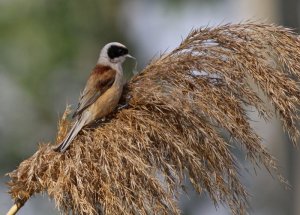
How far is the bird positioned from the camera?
4777mm

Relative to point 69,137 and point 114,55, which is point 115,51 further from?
point 69,137

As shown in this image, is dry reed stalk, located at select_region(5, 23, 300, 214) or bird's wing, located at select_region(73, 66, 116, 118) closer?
dry reed stalk, located at select_region(5, 23, 300, 214)

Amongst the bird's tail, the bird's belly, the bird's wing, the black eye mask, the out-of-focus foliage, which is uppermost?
the bird's tail

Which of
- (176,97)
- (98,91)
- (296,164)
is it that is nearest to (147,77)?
(176,97)

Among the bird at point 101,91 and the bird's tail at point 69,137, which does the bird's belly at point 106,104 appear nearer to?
the bird at point 101,91

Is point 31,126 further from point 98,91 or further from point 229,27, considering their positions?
point 229,27

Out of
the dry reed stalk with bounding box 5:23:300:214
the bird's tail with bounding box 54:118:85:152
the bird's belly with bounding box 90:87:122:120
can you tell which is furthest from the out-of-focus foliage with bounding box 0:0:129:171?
the dry reed stalk with bounding box 5:23:300:214

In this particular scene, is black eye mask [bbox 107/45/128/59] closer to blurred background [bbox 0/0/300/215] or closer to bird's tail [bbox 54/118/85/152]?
bird's tail [bbox 54/118/85/152]

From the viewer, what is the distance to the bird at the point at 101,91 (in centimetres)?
478

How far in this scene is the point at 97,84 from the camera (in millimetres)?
5922

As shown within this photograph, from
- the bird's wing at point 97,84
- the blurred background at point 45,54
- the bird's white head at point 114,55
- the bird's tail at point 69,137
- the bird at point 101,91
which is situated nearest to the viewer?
the bird's tail at point 69,137

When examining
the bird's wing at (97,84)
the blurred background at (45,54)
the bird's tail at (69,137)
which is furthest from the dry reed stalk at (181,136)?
the blurred background at (45,54)

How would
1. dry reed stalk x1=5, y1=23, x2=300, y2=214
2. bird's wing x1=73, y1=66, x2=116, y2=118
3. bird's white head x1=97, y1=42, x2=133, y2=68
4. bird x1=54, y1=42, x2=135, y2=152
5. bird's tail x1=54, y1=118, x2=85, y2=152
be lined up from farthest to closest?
bird's white head x1=97, y1=42, x2=133, y2=68 → bird's wing x1=73, y1=66, x2=116, y2=118 → bird x1=54, y1=42, x2=135, y2=152 → bird's tail x1=54, y1=118, x2=85, y2=152 → dry reed stalk x1=5, y1=23, x2=300, y2=214

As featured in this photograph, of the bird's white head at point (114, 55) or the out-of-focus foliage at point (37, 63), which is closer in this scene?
the bird's white head at point (114, 55)
